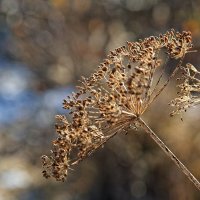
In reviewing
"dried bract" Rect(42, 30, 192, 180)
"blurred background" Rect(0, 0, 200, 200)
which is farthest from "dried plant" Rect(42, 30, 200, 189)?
"blurred background" Rect(0, 0, 200, 200)

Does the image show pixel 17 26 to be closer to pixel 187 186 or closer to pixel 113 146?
pixel 113 146

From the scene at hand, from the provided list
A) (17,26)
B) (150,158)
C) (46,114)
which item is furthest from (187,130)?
(17,26)

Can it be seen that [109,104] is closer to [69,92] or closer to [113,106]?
[113,106]

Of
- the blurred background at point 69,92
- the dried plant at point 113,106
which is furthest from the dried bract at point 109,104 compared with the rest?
the blurred background at point 69,92

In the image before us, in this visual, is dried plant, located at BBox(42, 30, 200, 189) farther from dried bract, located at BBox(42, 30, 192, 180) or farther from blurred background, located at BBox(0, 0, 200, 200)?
blurred background, located at BBox(0, 0, 200, 200)

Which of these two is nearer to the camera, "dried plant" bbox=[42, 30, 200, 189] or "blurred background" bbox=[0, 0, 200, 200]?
"dried plant" bbox=[42, 30, 200, 189]

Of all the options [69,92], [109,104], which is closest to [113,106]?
[109,104]

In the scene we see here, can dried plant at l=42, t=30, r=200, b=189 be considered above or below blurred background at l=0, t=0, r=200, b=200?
below
